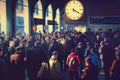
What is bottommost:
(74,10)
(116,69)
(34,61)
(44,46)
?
(116,69)

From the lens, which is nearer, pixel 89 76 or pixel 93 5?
pixel 89 76

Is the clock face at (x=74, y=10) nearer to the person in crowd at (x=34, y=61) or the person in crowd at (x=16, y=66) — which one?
the person in crowd at (x=34, y=61)

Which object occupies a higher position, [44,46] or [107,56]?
[44,46]

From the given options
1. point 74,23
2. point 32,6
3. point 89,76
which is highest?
point 32,6

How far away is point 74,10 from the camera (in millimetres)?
23453

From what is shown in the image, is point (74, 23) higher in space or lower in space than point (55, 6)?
lower

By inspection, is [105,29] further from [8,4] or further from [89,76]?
[89,76]

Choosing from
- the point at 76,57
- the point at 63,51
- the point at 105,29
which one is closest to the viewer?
the point at 76,57

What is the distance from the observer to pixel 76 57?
995cm

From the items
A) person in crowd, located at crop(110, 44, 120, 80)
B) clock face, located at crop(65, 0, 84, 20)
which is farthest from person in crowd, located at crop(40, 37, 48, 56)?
clock face, located at crop(65, 0, 84, 20)

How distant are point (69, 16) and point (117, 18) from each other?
210 inches

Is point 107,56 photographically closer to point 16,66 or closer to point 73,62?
point 73,62

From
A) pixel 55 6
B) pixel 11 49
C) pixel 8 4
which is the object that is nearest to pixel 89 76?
pixel 11 49

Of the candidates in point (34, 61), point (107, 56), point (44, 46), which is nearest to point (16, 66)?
point (34, 61)
